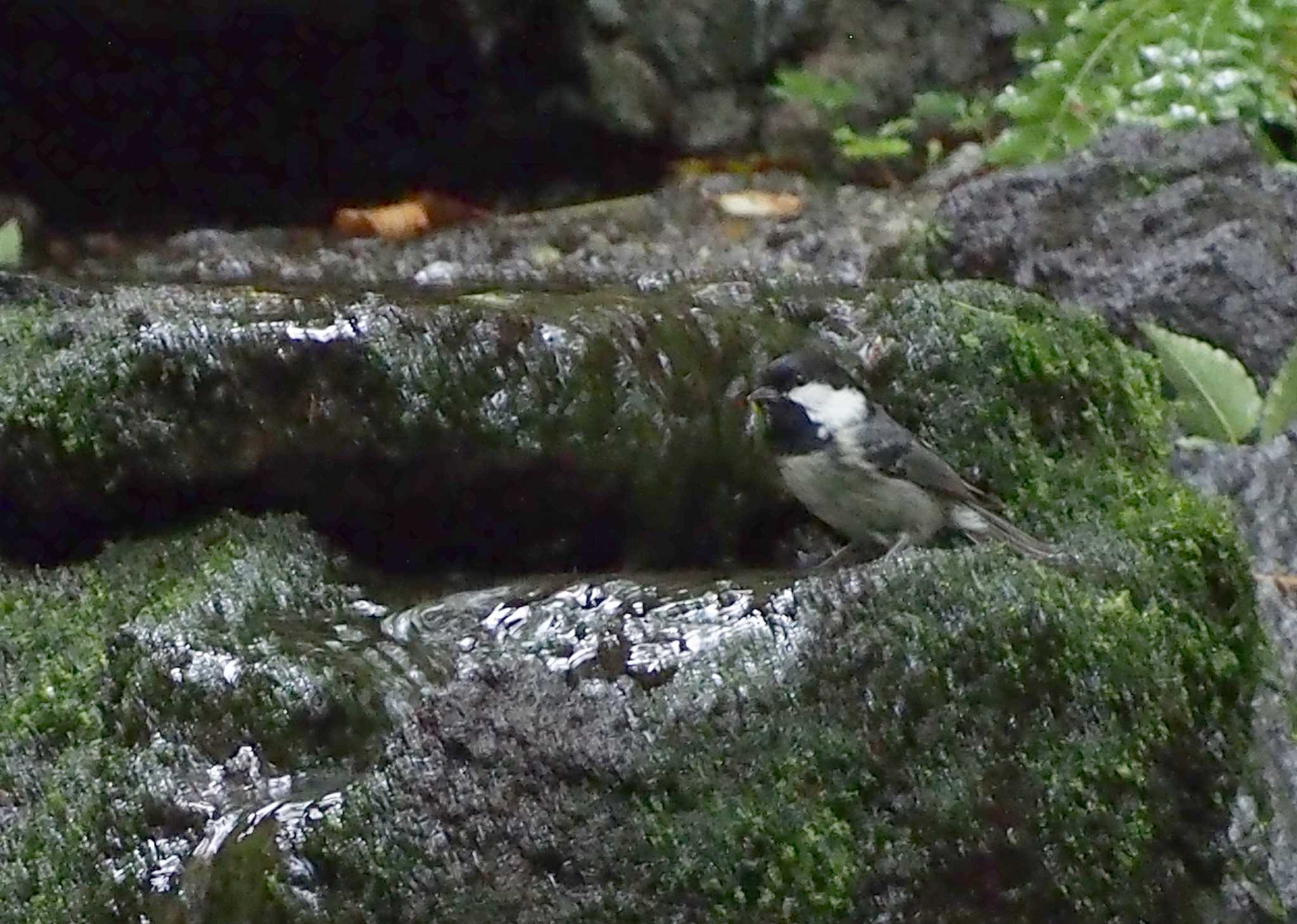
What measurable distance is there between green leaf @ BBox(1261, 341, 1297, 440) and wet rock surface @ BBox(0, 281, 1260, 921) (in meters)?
0.33

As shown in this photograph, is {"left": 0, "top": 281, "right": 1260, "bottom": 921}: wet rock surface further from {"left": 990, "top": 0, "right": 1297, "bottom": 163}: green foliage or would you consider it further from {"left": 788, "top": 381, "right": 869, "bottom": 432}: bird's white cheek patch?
{"left": 990, "top": 0, "right": 1297, "bottom": 163}: green foliage

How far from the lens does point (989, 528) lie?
115 inches

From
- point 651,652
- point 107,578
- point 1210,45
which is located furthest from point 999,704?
point 1210,45

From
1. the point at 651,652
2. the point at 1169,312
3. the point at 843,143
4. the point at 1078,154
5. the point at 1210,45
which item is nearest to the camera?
the point at 651,652

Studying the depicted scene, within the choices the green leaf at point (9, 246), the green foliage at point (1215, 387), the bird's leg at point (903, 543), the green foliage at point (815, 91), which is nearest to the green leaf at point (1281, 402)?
the green foliage at point (1215, 387)

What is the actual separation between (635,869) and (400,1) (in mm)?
3893

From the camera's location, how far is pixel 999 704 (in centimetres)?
223

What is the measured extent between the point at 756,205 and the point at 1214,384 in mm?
2336

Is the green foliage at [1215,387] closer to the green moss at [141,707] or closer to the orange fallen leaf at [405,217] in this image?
the green moss at [141,707]

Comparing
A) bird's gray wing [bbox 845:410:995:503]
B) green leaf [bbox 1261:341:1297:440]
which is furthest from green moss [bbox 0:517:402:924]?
green leaf [bbox 1261:341:1297:440]

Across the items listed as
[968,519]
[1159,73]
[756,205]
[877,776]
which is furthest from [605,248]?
[877,776]

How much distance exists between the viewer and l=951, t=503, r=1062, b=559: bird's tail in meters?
2.82

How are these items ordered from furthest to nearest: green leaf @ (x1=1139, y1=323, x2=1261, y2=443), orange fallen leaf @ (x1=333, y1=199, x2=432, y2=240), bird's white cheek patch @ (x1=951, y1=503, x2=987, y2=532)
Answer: orange fallen leaf @ (x1=333, y1=199, x2=432, y2=240)
green leaf @ (x1=1139, y1=323, x2=1261, y2=443)
bird's white cheek patch @ (x1=951, y1=503, x2=987, y2=532)

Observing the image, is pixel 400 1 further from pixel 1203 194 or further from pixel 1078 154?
pixel 1203 194
